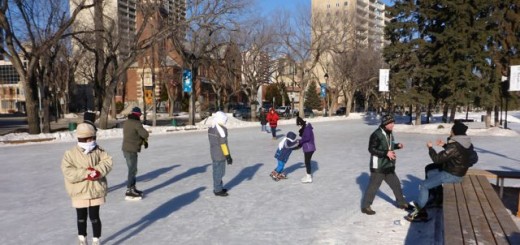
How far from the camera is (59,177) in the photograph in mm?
10008

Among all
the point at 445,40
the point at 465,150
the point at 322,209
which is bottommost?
the point at 322,209

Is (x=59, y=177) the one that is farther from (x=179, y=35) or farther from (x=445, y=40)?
(x=445, y=40)

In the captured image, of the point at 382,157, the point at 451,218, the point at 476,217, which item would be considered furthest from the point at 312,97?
the point at 451,218

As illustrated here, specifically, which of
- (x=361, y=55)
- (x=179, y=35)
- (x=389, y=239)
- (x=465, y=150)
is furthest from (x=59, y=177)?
(x=361, y=55)

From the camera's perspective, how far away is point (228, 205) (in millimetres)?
7254

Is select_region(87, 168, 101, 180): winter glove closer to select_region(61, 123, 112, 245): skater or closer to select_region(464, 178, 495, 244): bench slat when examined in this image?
select_region(61, 123, 112, 245): skater

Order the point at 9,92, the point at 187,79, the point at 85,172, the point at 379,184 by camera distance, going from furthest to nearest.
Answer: the point at 9,92, the point at 187,79, the point at 379,184, the point at 85,172

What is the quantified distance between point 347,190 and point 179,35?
23425 millimetres

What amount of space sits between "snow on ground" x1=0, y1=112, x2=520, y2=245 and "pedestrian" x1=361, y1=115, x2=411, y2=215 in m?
0.40

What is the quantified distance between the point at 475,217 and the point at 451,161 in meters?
1.44

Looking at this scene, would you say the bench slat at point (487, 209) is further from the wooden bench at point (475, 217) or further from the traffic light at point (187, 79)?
the traffic light at point (187, 79)

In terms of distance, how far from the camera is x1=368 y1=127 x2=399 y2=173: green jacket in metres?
6.17

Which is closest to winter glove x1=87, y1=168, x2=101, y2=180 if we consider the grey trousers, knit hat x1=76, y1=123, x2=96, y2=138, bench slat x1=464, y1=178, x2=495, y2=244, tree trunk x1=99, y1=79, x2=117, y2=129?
knit hat x1=76, y1=123, x2=96, y2=138

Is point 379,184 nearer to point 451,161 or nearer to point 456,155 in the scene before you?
point 451,161
